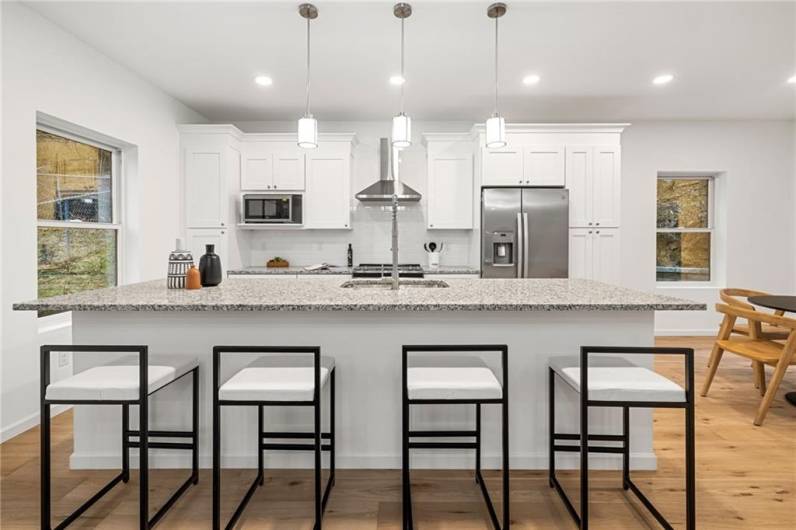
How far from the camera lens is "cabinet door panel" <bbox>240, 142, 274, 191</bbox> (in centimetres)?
475

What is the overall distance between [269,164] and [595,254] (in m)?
3.60

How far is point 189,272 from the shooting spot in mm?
2350

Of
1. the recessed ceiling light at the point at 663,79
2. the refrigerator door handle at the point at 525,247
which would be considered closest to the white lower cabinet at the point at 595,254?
the refrigerator door handle at the point at 525,247

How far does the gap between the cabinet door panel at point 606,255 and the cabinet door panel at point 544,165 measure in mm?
716

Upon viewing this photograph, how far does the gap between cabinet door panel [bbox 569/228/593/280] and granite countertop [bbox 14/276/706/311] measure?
7.50 ft

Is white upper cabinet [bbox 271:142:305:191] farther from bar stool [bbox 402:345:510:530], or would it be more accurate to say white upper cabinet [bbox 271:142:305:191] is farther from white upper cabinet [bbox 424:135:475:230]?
bar stool [bbox 402:345:510:530]

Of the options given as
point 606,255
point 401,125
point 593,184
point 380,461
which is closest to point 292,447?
point 380,461

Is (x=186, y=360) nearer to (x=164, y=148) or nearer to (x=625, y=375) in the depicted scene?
(x=625, y=375)

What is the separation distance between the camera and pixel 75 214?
11.1 feet

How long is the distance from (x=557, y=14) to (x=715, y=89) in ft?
7.91

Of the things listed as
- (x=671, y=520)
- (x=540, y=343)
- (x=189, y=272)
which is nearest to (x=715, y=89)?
(x=540, y=343)

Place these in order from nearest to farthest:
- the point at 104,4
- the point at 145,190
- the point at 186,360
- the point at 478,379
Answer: the point at 478,379 → the point at 186,360 → the point at 104,4 → the point at 145,190

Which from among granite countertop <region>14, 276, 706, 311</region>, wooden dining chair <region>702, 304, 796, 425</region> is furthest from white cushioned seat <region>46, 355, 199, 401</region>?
wooden dining chair <region>702, 304, 796, 425</region>

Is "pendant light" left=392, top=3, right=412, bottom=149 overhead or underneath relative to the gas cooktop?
overhead
